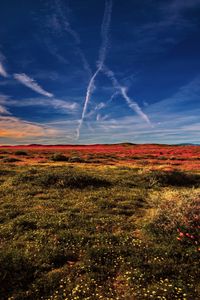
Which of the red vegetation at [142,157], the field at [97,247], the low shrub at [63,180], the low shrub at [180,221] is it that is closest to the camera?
the field at [97,247]

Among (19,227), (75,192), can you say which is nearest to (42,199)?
(75,192)

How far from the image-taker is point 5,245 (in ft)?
38.5

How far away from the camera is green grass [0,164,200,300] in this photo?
8914 mm

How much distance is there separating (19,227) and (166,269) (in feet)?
24.7

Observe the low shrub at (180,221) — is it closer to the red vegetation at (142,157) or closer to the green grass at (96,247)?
the green grass at (96,247)

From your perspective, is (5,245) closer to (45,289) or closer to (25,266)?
(25,266)

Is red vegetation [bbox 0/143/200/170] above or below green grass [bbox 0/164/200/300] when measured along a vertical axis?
above

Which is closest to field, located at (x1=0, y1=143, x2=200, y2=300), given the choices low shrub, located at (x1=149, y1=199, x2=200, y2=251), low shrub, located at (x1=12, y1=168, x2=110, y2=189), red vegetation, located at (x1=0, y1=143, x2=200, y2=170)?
low shrub, located at (x1=149, y1=199, x2=200, y2=251)

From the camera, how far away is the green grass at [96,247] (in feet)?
29.2

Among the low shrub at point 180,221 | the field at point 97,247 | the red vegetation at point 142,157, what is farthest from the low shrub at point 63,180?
the red vegetation at point 142,157

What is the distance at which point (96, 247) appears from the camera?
37.5 feet

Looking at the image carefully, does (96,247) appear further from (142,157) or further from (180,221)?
(142,157)

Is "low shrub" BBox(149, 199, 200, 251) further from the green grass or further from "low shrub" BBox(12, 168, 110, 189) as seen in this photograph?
"low shrub" BBox(12, 168, 110, 189)

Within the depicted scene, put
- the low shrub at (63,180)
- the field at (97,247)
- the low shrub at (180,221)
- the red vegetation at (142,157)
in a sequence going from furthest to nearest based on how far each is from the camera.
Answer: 1. the red vegetation at (142,157)
2. the low shrub at (63,180)
3. the low shrub at (180,221)
4. the field at (97,247)
